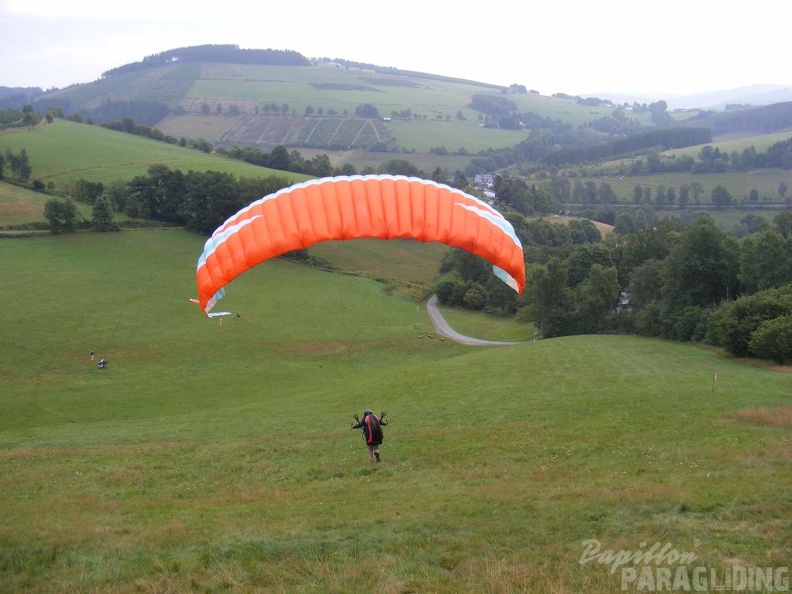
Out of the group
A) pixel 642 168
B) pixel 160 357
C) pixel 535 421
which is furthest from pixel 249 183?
pixel 642 168

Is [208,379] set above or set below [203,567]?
below

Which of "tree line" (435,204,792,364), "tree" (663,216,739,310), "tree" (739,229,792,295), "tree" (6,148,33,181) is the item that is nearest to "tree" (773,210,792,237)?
"tree line" (435,204,792,364)

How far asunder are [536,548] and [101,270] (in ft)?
204

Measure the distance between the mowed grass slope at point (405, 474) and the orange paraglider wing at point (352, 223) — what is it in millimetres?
4555

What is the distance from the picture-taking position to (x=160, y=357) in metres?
44.5

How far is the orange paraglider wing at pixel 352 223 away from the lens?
49.8 ft

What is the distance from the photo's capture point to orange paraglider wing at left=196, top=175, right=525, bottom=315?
1516cm

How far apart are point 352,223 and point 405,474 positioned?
5.71 m

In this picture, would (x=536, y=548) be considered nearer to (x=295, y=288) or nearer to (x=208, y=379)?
(x=208, y=379)

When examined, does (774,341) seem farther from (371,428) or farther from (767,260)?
(371,428)

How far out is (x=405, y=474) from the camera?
14.4 metres

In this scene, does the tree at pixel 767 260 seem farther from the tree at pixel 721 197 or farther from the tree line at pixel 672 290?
the tree at pixel 721 197

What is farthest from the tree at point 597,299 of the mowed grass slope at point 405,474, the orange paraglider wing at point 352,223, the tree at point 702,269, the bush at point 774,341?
the orange paraglider wing at point 352,223

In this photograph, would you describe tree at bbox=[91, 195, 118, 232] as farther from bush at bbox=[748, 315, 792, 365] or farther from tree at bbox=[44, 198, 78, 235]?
bush at bbox=[748, 315, 792, 365]
